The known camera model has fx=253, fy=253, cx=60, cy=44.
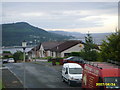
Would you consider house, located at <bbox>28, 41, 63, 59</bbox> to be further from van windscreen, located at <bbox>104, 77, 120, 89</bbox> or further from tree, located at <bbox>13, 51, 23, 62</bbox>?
van windscreen, located at <bbox>104, 77, 120, 89</bbox>

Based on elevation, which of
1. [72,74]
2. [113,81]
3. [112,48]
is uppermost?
[112,48]

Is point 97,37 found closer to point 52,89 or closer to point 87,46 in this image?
point 87,46

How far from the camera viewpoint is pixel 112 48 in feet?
79.8

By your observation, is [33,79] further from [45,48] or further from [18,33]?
[45,48]

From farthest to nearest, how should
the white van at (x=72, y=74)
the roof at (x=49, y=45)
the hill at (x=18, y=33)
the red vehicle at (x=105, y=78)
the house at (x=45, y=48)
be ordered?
1. the roof at (x=49, y=45)
2. the house at (x=45, y=48)
3. the hill at (x=18, y=33)
4. the white van at (x=72, y=74)
5. the red vehicle at (x=105, y=78)

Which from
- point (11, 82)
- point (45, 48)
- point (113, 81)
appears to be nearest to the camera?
point (113, 81)

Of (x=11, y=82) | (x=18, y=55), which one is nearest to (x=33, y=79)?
(x=11, y=82)

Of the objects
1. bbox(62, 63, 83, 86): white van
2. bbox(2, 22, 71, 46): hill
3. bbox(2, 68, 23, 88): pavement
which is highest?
bbox(2, 22, 71, 46): hill

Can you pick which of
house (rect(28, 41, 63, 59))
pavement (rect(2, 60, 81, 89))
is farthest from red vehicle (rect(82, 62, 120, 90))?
house (rect(28, 41, 63, 59))

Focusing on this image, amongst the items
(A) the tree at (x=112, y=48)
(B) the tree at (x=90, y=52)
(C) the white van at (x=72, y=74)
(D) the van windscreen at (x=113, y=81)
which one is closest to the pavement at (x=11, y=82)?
(C) the white van at (x=72, y=74)

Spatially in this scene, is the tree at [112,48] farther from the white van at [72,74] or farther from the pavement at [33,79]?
the pavement at [33,79]

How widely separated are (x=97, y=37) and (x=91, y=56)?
52.5 feet

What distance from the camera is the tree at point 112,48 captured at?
22.9 metres

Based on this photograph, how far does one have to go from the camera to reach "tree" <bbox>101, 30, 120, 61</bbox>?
22.9 meters
